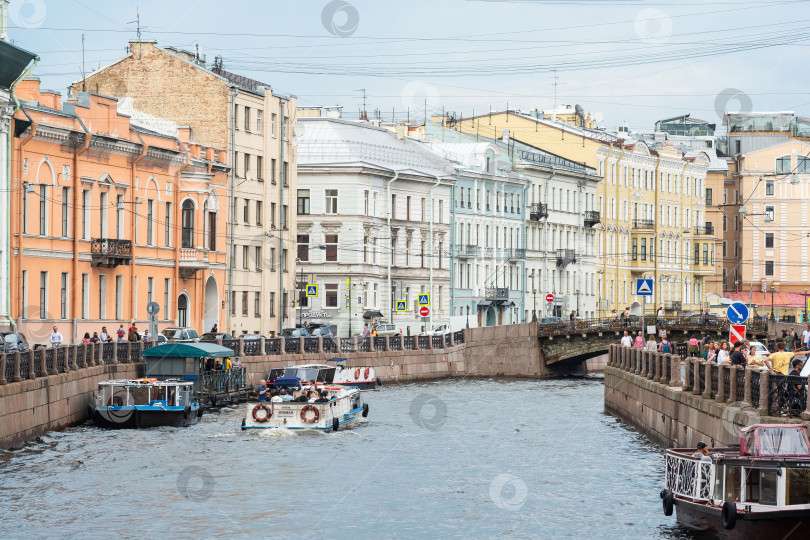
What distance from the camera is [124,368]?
45594 mm

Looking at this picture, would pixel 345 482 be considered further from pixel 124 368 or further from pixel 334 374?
pixel 334 374

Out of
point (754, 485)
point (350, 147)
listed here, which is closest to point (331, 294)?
point (350, 147)

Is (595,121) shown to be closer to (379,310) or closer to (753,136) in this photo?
(753,136)


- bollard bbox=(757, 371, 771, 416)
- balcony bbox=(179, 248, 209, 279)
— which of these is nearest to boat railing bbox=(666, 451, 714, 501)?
bollard bbox=(757, 371, 771, 416)

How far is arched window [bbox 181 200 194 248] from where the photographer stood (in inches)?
2419

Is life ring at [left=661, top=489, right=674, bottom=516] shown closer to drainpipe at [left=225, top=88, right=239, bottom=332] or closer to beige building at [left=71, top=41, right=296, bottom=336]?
beige building at [left=71, top=41, right=296, bottom=336]

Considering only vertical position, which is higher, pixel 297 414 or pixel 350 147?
pixel 350 147

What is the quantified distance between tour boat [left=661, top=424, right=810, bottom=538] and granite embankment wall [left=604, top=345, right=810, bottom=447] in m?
1.20

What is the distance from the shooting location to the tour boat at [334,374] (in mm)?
53844

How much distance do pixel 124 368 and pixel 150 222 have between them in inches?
538

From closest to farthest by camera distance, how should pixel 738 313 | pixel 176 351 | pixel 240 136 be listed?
1. pixel 738 313
2. pixel 176 351
3. pixel 240 136

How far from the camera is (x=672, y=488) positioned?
24.9m

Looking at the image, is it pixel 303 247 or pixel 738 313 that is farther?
pixel 303 247

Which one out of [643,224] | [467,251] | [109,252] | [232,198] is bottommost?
[109,252]
